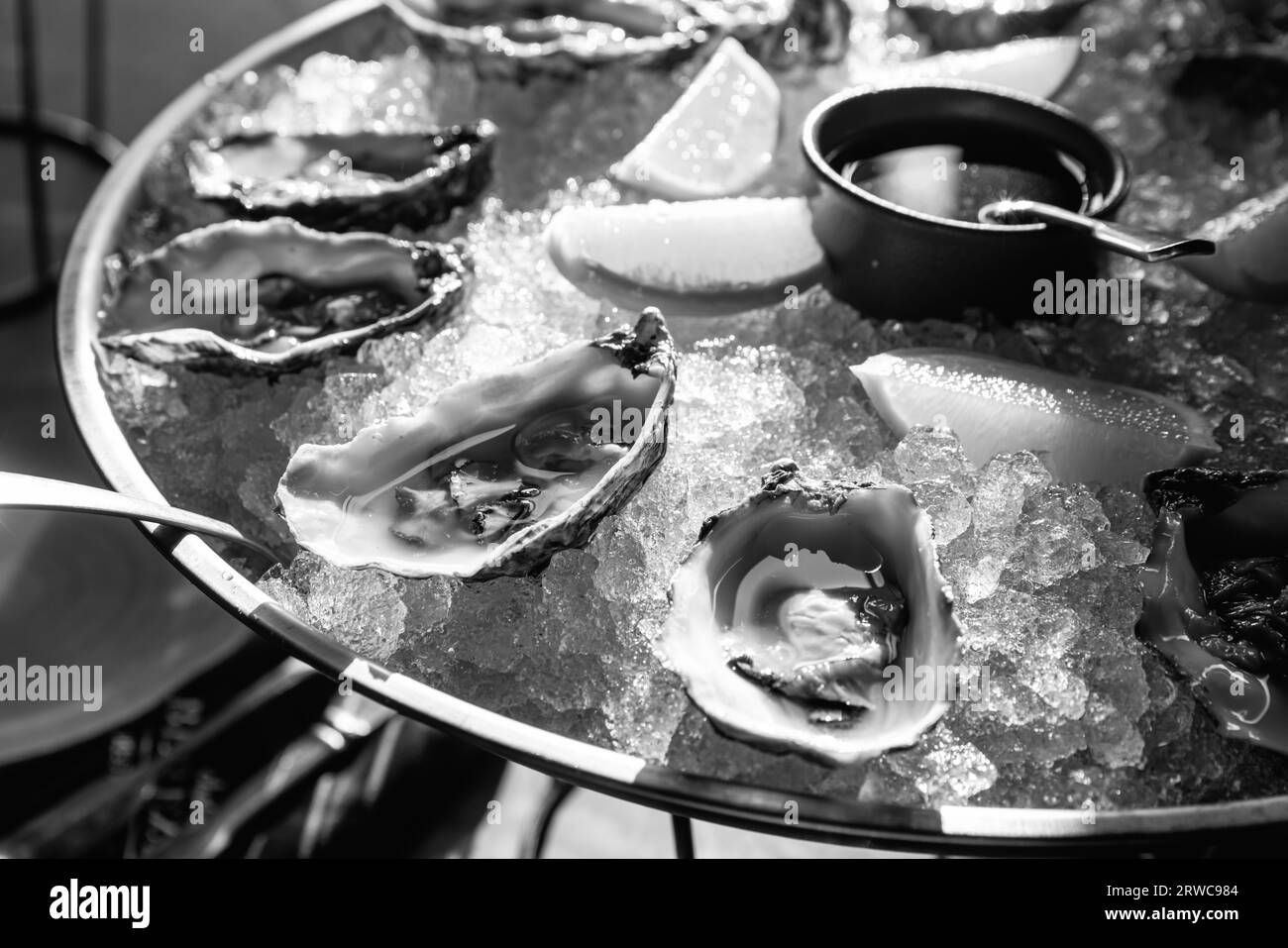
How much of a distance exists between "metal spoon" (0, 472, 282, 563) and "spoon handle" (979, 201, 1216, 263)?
0.83 metres

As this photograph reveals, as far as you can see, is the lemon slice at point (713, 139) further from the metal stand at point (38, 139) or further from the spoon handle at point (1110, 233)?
the metal stand at point (38, 139)

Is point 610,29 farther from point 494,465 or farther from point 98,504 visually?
point 98,504

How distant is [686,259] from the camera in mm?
1250

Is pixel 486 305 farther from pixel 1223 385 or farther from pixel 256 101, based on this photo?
pixel 1223 385

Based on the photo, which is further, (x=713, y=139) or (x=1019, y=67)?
(x=1019, y=67)

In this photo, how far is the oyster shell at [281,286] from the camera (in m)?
1.19

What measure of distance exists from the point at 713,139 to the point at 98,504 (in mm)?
930

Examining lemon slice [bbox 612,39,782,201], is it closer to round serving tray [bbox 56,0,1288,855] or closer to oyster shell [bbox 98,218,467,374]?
oyster shell [bbox 98,218,467,374]

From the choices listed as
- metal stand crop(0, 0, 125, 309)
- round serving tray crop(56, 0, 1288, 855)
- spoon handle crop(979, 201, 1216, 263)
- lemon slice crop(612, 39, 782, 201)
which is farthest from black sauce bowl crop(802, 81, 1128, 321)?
metal stand crop(0, 0, 125, 309)

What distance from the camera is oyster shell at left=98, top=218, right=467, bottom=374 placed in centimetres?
119

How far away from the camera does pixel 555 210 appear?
54.4 inches

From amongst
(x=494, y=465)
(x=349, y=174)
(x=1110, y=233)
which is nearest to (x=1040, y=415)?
(x=1110, y=233)
